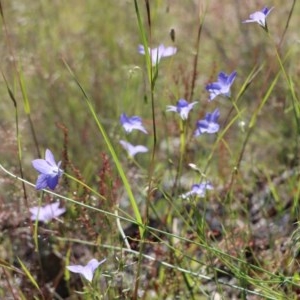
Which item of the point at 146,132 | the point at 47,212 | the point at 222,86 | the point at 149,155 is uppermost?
the point at 222,86

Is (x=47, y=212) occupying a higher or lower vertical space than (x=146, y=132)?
lower

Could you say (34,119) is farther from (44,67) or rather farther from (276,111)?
(276,111)

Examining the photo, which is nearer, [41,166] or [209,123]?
[41,166]

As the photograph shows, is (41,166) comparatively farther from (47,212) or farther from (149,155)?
(149,155)

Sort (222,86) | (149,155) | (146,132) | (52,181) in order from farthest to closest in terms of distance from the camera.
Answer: (149,155)
(146,132)
(222,86)
(52,181)

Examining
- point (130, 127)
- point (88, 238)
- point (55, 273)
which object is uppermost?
point (130, 127)

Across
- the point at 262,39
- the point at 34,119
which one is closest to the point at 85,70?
the point at 34,119

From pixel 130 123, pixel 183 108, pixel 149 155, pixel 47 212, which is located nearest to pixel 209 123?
pixel 183 108
